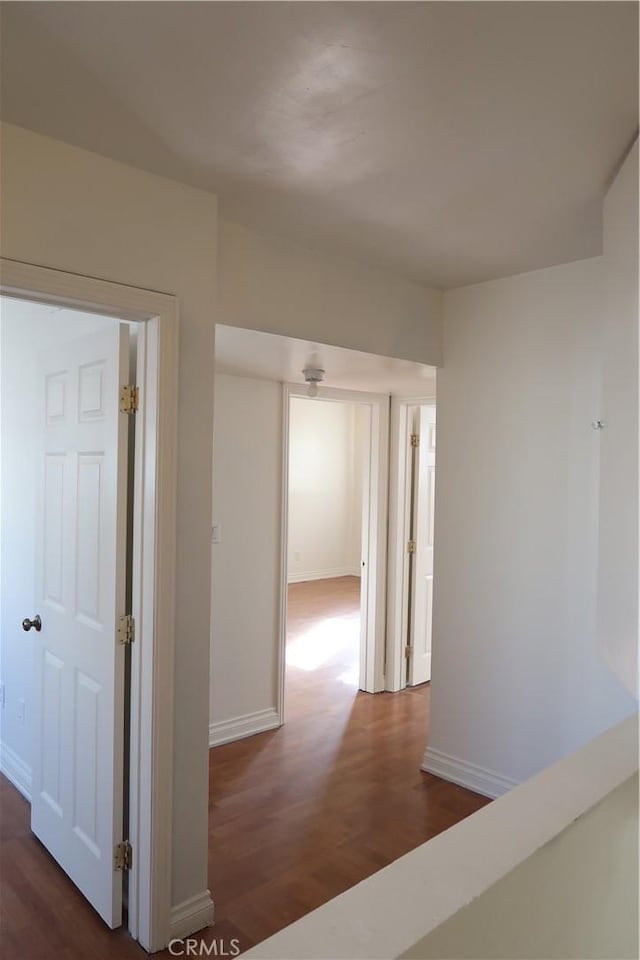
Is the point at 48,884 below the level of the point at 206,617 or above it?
below

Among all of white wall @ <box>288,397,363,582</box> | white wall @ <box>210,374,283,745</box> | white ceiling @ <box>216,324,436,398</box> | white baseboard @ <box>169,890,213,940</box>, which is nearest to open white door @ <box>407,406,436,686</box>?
white ceiling @ <box>216,324,436,398</box>

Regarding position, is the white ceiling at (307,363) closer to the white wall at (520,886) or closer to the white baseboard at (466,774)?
the white wall at (520,886)

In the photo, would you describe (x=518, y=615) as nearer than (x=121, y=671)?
No

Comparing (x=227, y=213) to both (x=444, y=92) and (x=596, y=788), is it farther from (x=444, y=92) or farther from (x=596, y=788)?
(x=596, y=788)

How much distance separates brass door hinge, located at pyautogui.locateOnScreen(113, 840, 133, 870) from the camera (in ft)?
6.73

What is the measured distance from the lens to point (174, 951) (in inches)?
78.2

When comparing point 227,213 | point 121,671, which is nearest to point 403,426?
point 227,213

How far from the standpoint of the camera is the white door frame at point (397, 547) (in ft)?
14.4

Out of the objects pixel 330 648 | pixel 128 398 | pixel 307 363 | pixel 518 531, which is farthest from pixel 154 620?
pixel 330 648

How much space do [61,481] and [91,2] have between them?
1.65 metres

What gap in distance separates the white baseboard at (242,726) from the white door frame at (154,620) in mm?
1491

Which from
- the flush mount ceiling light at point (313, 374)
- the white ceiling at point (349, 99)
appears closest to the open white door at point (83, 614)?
the white ceiling at point (349, 99)

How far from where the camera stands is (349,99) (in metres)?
1.50

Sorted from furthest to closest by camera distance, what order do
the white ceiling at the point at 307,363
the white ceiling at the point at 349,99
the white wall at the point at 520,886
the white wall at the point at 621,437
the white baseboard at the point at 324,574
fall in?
the white baseboard at the point at 324,574 < the white ceiling at the point at 307,363 < the white wall at the point at 621,437 < the white ceiling at the point at 349,99 < the white wall at the point at 520,886
